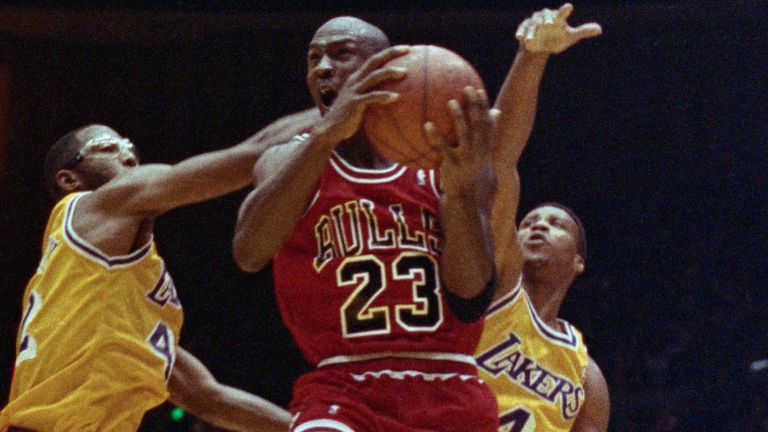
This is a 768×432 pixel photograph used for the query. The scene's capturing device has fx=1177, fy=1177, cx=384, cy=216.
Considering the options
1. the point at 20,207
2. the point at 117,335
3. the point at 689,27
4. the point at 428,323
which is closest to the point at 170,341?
the point at 117,335

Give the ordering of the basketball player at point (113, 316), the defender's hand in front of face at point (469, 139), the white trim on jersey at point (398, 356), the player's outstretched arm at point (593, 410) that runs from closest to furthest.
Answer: the defender's hand in front of face at point (469, 139) < the white trim on jersey at point (398, 356) < the basketball player at point (113, 316) < the player's outstretched arm at point (593, 410)

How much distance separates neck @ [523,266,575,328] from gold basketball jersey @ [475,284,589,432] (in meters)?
0.39

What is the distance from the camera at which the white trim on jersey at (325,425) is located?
9.27 feet

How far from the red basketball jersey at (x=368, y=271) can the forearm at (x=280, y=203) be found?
0.34 feet

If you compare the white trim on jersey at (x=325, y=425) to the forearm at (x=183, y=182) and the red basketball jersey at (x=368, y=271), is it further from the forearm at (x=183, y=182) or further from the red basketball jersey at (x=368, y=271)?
the forearm at (x=183, y=182)

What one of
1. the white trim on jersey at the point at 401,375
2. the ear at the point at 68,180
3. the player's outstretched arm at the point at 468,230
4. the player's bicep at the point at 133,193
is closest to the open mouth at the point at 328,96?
the player's outstretched arm at the point at 468,230

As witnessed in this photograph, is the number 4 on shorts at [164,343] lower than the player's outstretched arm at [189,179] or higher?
lower

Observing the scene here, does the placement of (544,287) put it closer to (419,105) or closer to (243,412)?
(243,412)

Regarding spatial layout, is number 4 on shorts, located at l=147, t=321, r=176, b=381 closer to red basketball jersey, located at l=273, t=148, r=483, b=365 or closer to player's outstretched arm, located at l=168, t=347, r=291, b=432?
player's outstretched arm, located at l=168, t=347, r=291, b=432

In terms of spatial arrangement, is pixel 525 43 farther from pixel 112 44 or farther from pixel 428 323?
pixel 112 44

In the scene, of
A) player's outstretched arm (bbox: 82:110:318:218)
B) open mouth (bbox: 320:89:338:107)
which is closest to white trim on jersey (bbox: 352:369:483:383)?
open mouth (bbox: 320:89:338:107)

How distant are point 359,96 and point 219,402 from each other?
2.17 m

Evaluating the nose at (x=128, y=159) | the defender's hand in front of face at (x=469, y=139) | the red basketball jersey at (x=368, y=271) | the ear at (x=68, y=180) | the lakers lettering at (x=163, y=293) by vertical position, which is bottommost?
the lakers lettering at (x=163, y=293)

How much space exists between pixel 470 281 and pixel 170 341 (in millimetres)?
1830
